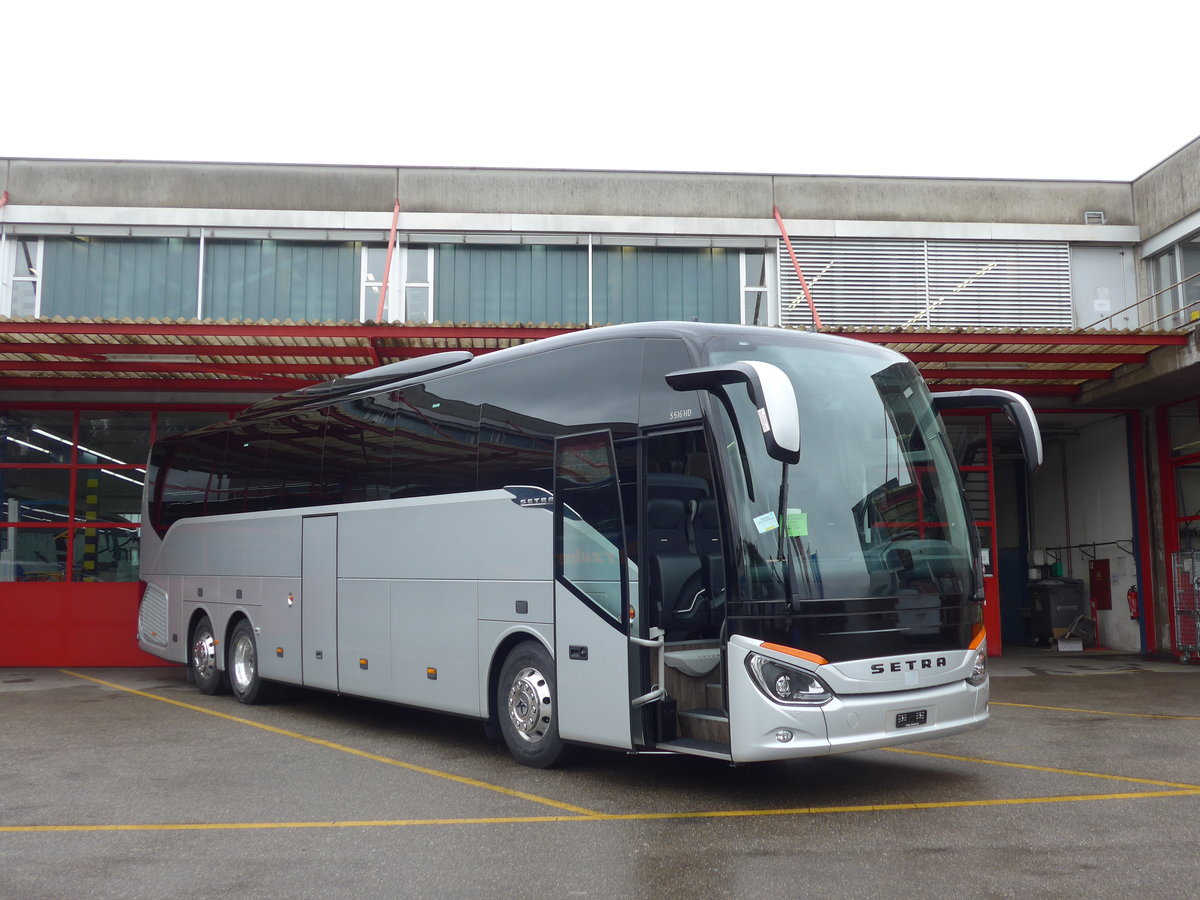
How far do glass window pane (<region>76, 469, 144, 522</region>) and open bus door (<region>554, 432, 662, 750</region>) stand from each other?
12.2 metres

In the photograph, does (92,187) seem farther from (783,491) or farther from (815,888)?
(815,888)

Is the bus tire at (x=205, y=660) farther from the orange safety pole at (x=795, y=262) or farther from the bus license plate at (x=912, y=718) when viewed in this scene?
the orange safety pole at (x=795, y=262)

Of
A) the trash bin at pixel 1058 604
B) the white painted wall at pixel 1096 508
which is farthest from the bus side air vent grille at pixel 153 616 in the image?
the white painted wall at pixel 1096 508

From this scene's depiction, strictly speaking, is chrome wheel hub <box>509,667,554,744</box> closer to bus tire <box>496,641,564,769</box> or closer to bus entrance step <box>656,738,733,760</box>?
bus tire <box>496,641,564,769</box>

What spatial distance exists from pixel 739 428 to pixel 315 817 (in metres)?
3.58

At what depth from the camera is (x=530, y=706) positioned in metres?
8.95

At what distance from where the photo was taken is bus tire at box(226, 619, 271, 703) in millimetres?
13414

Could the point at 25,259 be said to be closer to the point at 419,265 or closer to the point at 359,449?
the point at 419,265

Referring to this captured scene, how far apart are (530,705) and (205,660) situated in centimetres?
715

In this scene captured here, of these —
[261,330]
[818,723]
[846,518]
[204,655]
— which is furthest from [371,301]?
[818,723]

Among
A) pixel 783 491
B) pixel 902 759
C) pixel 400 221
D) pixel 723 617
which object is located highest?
pixel 400 221

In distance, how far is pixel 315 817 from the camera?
730cm

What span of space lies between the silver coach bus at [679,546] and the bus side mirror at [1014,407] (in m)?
0.03

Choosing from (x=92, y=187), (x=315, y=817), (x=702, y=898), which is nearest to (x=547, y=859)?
(x=702, y=898)
